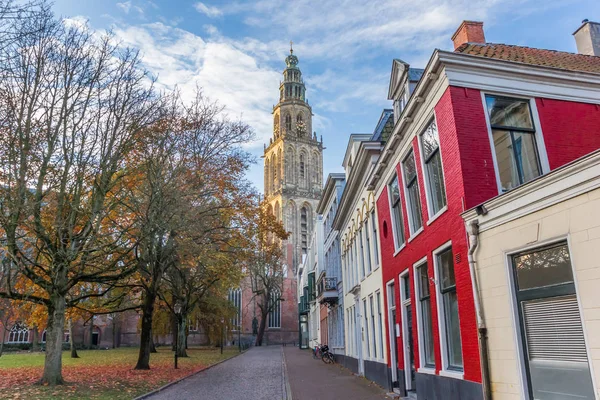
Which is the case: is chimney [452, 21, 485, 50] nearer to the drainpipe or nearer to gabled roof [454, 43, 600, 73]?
gabled roof [454, 43, 600, 73]

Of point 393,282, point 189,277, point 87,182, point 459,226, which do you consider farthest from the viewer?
point 189,277

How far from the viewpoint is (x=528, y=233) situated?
619 cm

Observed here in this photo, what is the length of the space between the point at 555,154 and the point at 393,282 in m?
5.93

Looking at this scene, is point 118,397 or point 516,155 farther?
point 118,397

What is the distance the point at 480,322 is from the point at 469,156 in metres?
2.67

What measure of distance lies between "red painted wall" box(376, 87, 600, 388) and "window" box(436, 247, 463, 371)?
0.21m

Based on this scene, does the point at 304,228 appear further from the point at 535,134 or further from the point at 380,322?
the point at 535,134

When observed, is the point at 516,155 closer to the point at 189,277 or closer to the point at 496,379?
the point at 496,379

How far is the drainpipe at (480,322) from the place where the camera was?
6.83 metres

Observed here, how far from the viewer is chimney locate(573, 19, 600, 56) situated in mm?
12996

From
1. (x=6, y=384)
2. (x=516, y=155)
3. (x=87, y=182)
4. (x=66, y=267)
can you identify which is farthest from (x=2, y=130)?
(x=516, y=155)

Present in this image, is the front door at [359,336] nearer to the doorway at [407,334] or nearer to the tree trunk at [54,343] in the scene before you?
the doorway at [407,334]

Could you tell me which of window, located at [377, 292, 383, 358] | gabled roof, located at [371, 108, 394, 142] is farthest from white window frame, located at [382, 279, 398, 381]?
gabled roof, located at [371, 108, 394, 142]

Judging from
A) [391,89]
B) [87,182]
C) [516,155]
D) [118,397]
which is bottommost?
[118,397]
